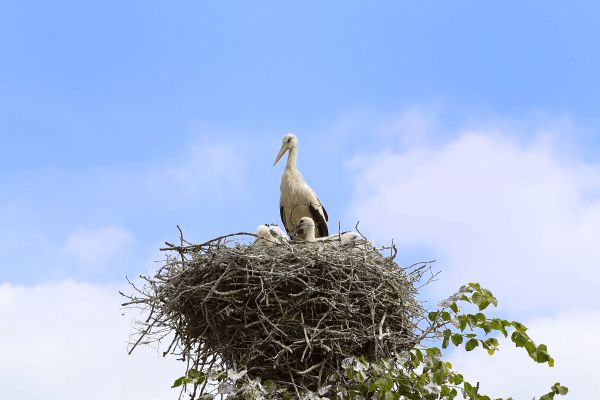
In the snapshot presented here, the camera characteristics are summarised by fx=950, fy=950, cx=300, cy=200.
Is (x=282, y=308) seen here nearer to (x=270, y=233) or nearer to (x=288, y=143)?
(x=270, y=233)

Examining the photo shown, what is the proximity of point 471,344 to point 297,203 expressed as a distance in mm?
3019

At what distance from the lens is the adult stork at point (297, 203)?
9.31m

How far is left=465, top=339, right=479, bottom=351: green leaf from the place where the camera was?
270 inches

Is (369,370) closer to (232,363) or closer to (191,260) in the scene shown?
(232,363)

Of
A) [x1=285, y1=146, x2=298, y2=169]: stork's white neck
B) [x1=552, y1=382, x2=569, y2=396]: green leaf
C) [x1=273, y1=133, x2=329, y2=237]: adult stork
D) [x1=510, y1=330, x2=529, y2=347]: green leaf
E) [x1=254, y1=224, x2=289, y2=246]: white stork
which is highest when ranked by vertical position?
[x1=285, y1=146, x2=298, y2=169]: stork's white neck

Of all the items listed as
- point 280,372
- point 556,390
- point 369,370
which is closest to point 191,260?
point 280,372

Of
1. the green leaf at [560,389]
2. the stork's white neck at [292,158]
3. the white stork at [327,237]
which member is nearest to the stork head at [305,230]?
the white stork at [327,237]

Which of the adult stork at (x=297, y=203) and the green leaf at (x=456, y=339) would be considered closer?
the green leaf at (x=456, y=339)

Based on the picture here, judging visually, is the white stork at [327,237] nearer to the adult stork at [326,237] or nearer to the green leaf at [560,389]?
the adult stork at [326,237]

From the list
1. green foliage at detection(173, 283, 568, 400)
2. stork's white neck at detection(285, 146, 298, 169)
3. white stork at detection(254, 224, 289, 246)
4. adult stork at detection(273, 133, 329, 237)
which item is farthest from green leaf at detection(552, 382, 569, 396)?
stork's white neck at detection(285, 146, 298, 169)

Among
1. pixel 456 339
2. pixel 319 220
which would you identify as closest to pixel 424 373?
pixel 456 339

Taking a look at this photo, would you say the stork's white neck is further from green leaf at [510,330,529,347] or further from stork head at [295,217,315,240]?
green leaf at [510,330,529,347]

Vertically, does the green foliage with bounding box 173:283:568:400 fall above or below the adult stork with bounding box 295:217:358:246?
below

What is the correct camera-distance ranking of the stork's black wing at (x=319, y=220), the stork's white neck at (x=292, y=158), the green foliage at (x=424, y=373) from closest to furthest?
1. the green foliage at (x=424, y=373)
2. the stork's black wing at (x=319, y=220)
3. the stork's white neck at (x=292, y=158)
